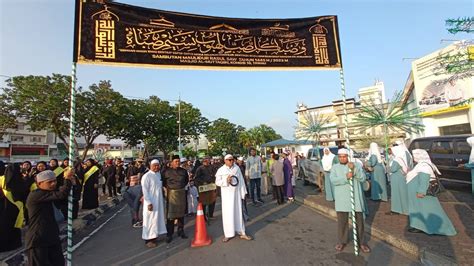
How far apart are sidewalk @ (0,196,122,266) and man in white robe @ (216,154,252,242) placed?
12.4ft

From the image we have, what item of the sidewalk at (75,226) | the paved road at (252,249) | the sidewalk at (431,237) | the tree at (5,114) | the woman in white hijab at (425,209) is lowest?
the paved road at (252,249)

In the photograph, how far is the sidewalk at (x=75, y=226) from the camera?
499cm

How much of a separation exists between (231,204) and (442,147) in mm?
9255

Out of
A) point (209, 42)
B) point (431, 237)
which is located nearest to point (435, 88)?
point (431, 237)

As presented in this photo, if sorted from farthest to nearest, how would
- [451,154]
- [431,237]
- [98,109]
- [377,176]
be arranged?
[98,109], [451,154], [377,176], [431,237]

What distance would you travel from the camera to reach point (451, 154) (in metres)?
10.2

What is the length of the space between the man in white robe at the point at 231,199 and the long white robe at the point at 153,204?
131cm

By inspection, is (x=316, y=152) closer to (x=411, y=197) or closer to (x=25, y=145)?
(x=411, y=197)

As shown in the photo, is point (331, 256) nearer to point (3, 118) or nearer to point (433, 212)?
point (433, 212)

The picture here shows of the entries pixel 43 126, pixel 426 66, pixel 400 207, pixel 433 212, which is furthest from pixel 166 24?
pixel 426 66

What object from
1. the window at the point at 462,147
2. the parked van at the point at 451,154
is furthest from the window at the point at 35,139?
the window at the point at 462,147

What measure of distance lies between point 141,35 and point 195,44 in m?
0.96

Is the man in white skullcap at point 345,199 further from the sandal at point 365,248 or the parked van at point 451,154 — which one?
the parked van at point 451,154

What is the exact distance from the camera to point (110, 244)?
5.99m
